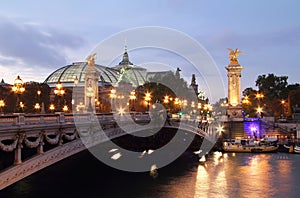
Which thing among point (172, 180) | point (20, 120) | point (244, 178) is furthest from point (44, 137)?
point (244, 178)

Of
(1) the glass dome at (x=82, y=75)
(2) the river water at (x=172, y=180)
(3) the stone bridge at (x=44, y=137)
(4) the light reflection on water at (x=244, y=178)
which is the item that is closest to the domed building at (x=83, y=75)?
(1) the glass dome at (x=82, y=75)

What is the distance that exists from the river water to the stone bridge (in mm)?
5418

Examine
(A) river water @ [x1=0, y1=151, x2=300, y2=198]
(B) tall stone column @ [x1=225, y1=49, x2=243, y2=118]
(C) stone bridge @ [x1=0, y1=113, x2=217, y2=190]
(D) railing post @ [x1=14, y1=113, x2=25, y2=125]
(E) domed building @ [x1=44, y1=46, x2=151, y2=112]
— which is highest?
(E) domed building @ [x1=44, y1=46, x2=151, y2=112]

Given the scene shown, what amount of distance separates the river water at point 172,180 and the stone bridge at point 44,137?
5.42m

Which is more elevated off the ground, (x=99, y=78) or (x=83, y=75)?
(x=83, y=75)

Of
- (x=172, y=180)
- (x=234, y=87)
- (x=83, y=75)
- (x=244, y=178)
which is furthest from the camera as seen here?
(x=83, y=75)

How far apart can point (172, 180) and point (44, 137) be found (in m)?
18.5

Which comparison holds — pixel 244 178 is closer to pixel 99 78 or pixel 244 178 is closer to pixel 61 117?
pixel 61 117

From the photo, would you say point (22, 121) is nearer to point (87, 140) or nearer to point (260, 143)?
point (87, 140)

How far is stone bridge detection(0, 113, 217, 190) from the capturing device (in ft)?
77.2

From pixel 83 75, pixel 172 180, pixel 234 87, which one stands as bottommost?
pixel 172 180

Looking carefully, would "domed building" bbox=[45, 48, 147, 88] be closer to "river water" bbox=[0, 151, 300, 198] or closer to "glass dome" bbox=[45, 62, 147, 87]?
"glass dome" bbox=[45, 62, 147, 87]

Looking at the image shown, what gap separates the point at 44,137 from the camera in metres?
27.2

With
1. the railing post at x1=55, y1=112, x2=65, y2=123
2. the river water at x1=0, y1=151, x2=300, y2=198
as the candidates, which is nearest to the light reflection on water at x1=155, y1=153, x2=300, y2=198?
the river water at x1=0, y1=151, x2=300, y2=198
